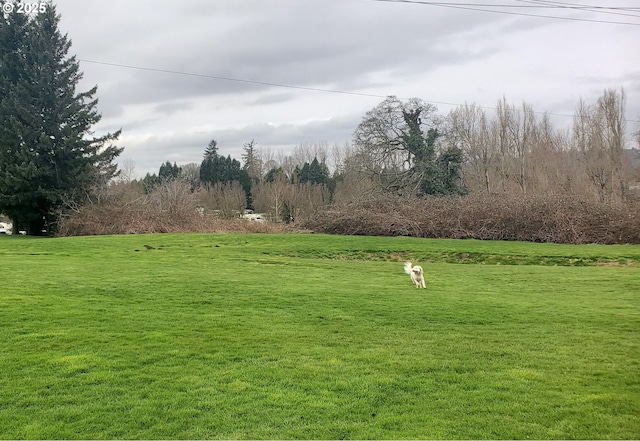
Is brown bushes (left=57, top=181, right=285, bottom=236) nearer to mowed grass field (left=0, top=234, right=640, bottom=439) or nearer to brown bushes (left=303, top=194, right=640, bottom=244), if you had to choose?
brown bushes (left=303, top=194, right=640, bottom=244)

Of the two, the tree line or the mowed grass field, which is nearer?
the mowed grass field

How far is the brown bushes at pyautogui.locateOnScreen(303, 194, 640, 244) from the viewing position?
27.9 m

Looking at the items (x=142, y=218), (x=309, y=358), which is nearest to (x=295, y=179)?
(x=142, y=218)

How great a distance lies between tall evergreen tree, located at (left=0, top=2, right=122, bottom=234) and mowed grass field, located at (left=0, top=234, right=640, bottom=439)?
920 inches

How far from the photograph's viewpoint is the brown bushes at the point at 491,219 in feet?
91.5

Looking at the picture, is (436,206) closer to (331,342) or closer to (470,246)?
(470,246)

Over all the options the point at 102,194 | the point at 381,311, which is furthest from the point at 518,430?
the point at 102,194

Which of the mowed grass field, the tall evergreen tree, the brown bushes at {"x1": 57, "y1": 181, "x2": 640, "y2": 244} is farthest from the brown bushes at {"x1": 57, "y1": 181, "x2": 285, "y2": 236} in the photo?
the mowed grass field

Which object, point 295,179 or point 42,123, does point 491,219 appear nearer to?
point 42,123

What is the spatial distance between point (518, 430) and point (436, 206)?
90.4 ft

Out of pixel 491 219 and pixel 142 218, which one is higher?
pixel 142 218

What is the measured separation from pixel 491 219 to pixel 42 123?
30.6m

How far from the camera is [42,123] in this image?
113ft

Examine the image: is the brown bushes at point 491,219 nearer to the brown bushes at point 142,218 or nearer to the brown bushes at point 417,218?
the brown bushes at point 417,218
